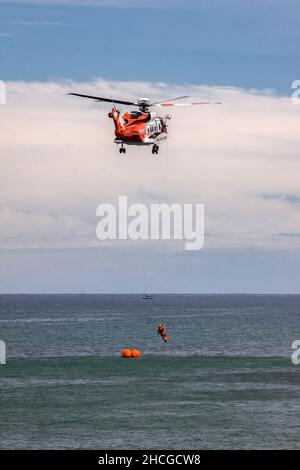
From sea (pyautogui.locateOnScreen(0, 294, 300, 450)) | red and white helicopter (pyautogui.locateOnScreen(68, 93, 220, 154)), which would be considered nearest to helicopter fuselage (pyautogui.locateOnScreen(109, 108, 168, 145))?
red and white helicopter (pyautogui.locateOnScreen(68, 93, 220, 154))

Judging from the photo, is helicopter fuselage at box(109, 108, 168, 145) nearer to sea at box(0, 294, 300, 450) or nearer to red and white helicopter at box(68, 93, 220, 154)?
red and white helicopter at box(68, 93, 220, 154)

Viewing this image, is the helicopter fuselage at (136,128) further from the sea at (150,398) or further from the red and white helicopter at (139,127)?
the sea at (150,398)

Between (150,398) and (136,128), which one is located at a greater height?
(136,128)

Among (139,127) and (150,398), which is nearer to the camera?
(139,127)

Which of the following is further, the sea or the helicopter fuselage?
the sea

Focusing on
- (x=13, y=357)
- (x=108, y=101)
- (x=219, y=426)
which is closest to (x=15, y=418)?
(x=219, y=426)

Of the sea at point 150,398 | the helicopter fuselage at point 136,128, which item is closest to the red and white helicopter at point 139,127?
the helicopter fuselage at point 136,128

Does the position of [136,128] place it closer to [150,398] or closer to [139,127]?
[139,127]

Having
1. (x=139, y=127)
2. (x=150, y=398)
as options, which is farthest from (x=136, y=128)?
(x=150, y=398)

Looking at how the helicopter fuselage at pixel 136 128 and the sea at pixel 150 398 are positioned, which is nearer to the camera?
the helicopter fuselage at pixel 136 128

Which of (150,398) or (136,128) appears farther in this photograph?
(150,398)
